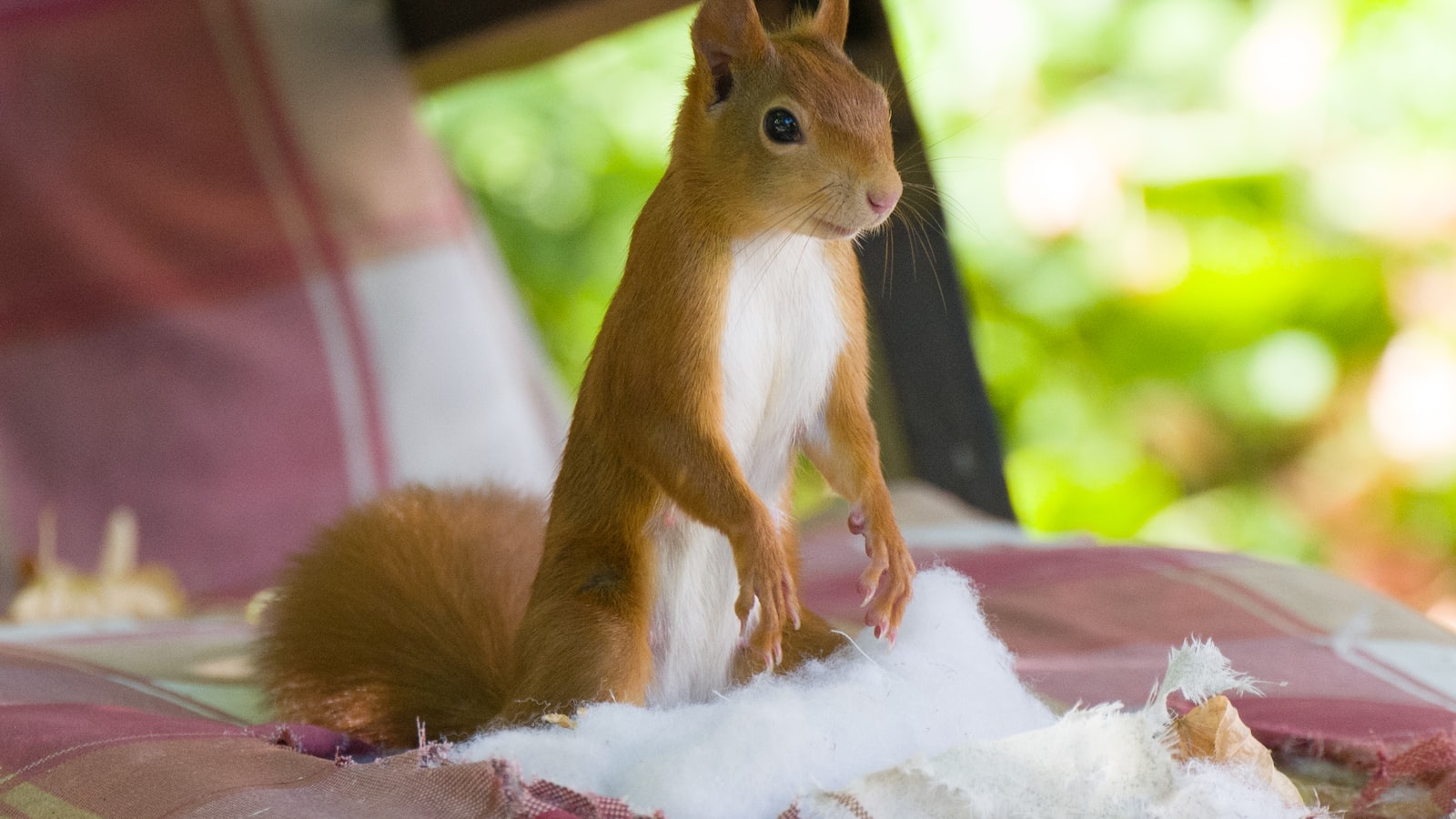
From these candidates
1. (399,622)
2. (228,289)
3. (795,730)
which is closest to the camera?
(795,730)

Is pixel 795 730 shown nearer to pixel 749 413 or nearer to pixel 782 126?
pixel 749 413

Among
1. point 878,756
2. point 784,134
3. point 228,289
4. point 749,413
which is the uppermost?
point 228,289

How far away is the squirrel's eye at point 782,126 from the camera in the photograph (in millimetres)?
596

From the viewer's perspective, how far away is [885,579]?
2.09 ft

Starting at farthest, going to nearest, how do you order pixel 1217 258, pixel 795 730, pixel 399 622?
pixel 1217 258
pixel 399 622
pixel 795 730

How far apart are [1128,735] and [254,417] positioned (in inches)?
54.4

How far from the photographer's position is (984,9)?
1955 millimetres

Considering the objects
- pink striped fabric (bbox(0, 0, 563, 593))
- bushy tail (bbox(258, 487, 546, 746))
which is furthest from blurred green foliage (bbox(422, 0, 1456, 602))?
bushy tail (bbox(258, 487, 546, 746))

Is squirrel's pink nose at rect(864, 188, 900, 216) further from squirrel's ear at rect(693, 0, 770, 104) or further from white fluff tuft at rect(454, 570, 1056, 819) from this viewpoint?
white fluff tuft at rect(454, 570, 1056, 819)

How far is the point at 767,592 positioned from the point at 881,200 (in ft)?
0.58

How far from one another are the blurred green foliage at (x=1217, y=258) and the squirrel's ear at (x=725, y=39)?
1.26 meters

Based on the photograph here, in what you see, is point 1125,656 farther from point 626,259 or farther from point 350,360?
point 350,360

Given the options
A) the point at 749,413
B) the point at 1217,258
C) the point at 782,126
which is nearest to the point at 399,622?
the point at 749,413

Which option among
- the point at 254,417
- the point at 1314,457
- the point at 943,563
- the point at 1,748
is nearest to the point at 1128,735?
the point at 943,563
